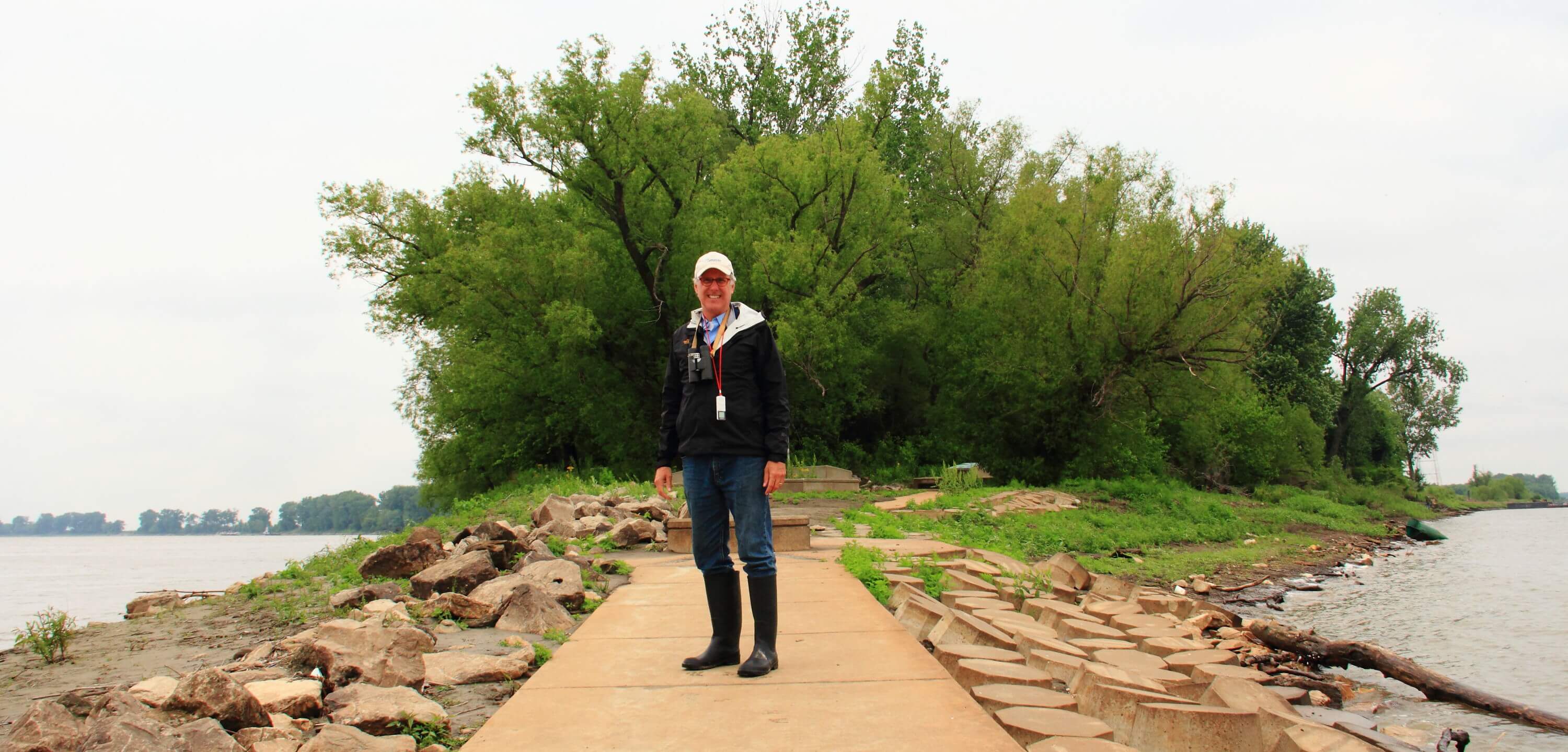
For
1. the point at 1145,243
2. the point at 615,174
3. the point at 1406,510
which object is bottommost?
the point at 1406,510

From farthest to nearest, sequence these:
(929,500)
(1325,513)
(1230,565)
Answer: (1325,513), (929,500), (1230,565)

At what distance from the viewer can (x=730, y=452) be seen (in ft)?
14.4

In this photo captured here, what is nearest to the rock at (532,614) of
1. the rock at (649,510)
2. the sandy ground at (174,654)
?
the sandy ground at (174,654)

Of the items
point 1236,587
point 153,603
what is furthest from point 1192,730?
point 1236,587

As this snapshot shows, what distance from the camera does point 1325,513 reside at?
1131 inches

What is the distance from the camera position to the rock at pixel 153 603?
26.8 feet

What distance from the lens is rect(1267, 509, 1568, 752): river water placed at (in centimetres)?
640

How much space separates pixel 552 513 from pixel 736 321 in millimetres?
6516

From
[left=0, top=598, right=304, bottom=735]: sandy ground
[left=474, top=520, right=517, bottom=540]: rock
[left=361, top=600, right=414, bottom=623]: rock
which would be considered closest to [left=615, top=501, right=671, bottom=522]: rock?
[left=474, top=520, right=517, bottom=540]: rock

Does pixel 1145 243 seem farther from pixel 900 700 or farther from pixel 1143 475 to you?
pixel 900 700

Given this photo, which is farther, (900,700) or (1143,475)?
(1143,475)

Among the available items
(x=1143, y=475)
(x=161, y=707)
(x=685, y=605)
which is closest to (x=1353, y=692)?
(x=685, y=605)

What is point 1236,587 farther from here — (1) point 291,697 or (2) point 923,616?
(1) point 291,697

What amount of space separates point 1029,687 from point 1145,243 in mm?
22392
